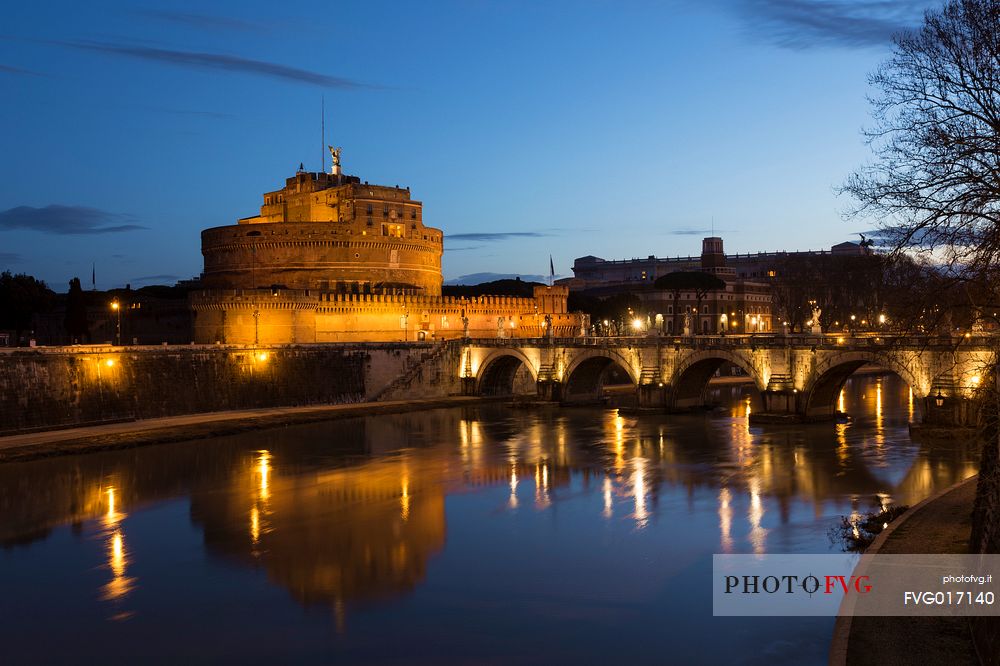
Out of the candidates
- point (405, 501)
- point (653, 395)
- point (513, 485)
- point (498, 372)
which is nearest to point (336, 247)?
point (498, 372)

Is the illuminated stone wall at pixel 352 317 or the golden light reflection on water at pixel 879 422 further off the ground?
the illuminated stone wall at pixel 352 317

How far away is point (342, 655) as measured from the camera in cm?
1288

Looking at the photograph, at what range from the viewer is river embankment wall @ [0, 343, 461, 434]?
1309 inches

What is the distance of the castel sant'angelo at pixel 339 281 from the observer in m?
48.9

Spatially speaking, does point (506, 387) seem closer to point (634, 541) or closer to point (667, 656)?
point (634, 541)

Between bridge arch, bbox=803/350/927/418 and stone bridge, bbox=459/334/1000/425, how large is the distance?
0.04 metres

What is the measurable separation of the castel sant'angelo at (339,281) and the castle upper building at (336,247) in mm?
65

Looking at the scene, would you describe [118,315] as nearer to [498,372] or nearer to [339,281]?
[339,281]

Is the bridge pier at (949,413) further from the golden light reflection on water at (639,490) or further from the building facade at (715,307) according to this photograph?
the building facade at (715,307)

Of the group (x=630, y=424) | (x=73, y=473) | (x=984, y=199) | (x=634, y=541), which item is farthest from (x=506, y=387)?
(x=984, y=199)

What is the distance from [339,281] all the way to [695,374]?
88.1ft

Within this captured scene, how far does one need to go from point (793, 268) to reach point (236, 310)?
48658 mm

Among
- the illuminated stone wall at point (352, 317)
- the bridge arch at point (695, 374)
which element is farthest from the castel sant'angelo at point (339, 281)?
the bridge arch at point (695, 374)

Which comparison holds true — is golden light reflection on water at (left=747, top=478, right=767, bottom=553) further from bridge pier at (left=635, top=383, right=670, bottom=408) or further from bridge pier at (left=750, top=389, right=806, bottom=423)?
bridge pier at (left=635, top=383, right=670, bottom=408)
